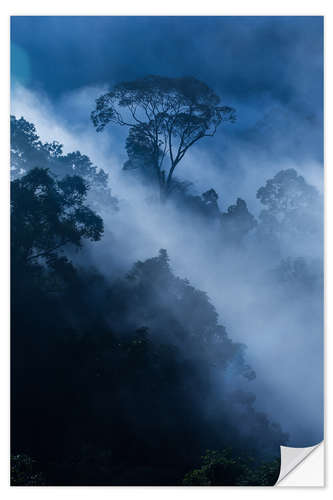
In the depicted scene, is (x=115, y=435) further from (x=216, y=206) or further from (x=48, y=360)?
(x=216, y=206)

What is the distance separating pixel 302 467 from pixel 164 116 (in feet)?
11.2

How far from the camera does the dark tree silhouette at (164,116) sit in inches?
162

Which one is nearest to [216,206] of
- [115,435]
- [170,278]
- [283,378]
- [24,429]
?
[170,278]

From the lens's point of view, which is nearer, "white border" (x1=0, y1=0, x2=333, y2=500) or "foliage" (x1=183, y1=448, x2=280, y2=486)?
"foliage" (x1=183, y1=448, x2=280, y2=486)

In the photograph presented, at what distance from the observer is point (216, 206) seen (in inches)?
161

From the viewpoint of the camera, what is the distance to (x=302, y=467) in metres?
3.89

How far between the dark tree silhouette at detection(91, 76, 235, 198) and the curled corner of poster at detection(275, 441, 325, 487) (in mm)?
2601

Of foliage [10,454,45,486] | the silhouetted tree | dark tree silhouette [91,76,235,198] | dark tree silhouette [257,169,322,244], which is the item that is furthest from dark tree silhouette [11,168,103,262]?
foliage [10,454,45,486]

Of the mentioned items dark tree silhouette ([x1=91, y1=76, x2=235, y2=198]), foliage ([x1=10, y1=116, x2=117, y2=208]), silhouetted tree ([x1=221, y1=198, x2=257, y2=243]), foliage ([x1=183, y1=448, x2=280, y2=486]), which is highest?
dark tree silhouette ([x1=91, y1=76, x2=235, y2=198])

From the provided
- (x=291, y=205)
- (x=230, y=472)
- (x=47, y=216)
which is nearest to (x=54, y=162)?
(x=47, y=216)

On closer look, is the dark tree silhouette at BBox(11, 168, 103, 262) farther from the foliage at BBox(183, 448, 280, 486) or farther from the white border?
the foliage at BBox(183, 448, 280, 486)

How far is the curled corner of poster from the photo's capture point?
12.7ft

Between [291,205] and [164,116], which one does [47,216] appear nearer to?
[164,116]
